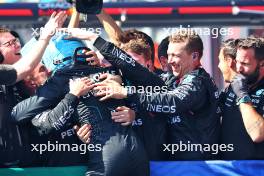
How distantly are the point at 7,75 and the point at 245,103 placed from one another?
1.32 m

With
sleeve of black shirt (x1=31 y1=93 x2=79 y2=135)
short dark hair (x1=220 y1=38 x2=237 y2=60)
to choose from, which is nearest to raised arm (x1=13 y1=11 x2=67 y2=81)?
sleeve of black shirt (x1=31 y1=93 x2=79 y2=135)

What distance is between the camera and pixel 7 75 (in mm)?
3754

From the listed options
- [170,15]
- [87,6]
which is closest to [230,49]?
[87,6]

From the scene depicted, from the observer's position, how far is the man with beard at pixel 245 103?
3912 millimetres

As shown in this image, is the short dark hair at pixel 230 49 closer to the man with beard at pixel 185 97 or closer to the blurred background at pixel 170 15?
the man with beard at pixel 185 97

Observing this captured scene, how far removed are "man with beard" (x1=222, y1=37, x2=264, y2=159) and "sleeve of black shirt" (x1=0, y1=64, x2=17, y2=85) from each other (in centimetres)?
122

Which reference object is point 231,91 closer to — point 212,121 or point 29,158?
point 212,121

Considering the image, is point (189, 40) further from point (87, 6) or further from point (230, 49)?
point (87, 6)

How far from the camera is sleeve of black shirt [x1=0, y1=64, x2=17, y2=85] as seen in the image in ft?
12.3

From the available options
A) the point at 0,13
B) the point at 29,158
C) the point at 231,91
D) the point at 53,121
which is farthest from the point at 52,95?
the point at 0,13

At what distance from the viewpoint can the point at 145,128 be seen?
4.00 m

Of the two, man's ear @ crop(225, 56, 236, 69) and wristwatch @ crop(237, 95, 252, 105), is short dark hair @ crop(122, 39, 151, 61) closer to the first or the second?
man's ear @ crop(225, 56, 236, 69)

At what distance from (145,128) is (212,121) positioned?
38 cm

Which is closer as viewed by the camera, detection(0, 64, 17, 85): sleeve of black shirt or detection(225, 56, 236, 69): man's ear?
detection(0, 64, 17, 85): sleeve of black shirt
